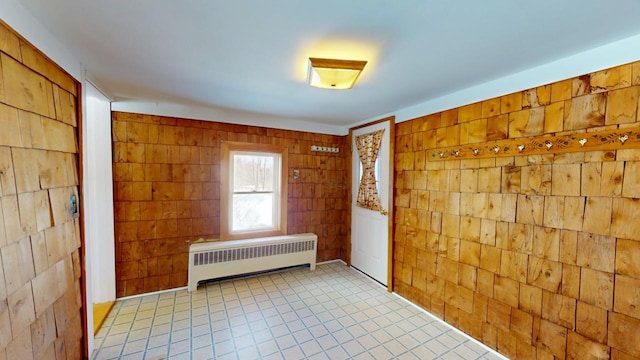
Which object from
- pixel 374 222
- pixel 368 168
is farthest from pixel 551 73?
pixel 374 222

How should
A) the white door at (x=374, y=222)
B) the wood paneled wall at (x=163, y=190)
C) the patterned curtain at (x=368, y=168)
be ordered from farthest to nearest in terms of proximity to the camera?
the patterned curtain at (x=368, y=168), the white door at (x=374, y=222), the wood paneled wall at (x=163, y=190)

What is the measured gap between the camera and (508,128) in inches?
77.9

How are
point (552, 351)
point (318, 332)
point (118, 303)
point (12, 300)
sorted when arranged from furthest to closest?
point (118, 303), point (318, 332), point (552, 351), point (12, 300)

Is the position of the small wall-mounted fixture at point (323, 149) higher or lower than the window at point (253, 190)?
higher

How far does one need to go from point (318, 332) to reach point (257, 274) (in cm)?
151

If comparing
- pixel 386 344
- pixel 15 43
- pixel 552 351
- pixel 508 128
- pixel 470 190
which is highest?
pixel 15 43

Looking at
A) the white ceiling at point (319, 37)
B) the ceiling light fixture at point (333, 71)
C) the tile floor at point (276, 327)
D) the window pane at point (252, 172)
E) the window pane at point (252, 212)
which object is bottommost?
the tile floor at point (276, 327)

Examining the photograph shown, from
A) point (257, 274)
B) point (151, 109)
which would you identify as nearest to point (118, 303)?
point (257, 274)

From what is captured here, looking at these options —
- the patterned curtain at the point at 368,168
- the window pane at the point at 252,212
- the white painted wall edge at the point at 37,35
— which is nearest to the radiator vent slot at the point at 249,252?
the window pane at the point at 252,212

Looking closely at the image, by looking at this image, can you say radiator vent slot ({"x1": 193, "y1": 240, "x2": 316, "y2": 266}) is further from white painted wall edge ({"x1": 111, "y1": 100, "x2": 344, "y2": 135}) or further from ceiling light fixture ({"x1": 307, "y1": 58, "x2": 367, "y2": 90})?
ceiling light fixture ({"x1": 307, "y1": 58, "x2": 367, "y2": 90})

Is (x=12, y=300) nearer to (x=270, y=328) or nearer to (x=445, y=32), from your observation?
(x=270, y=328)

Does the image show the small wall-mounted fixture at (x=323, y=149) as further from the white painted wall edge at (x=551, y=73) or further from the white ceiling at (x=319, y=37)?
the white painted wall edge at (x=551, y=73)

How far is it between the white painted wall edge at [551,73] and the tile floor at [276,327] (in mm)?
2221

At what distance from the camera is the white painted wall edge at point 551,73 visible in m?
1.46
